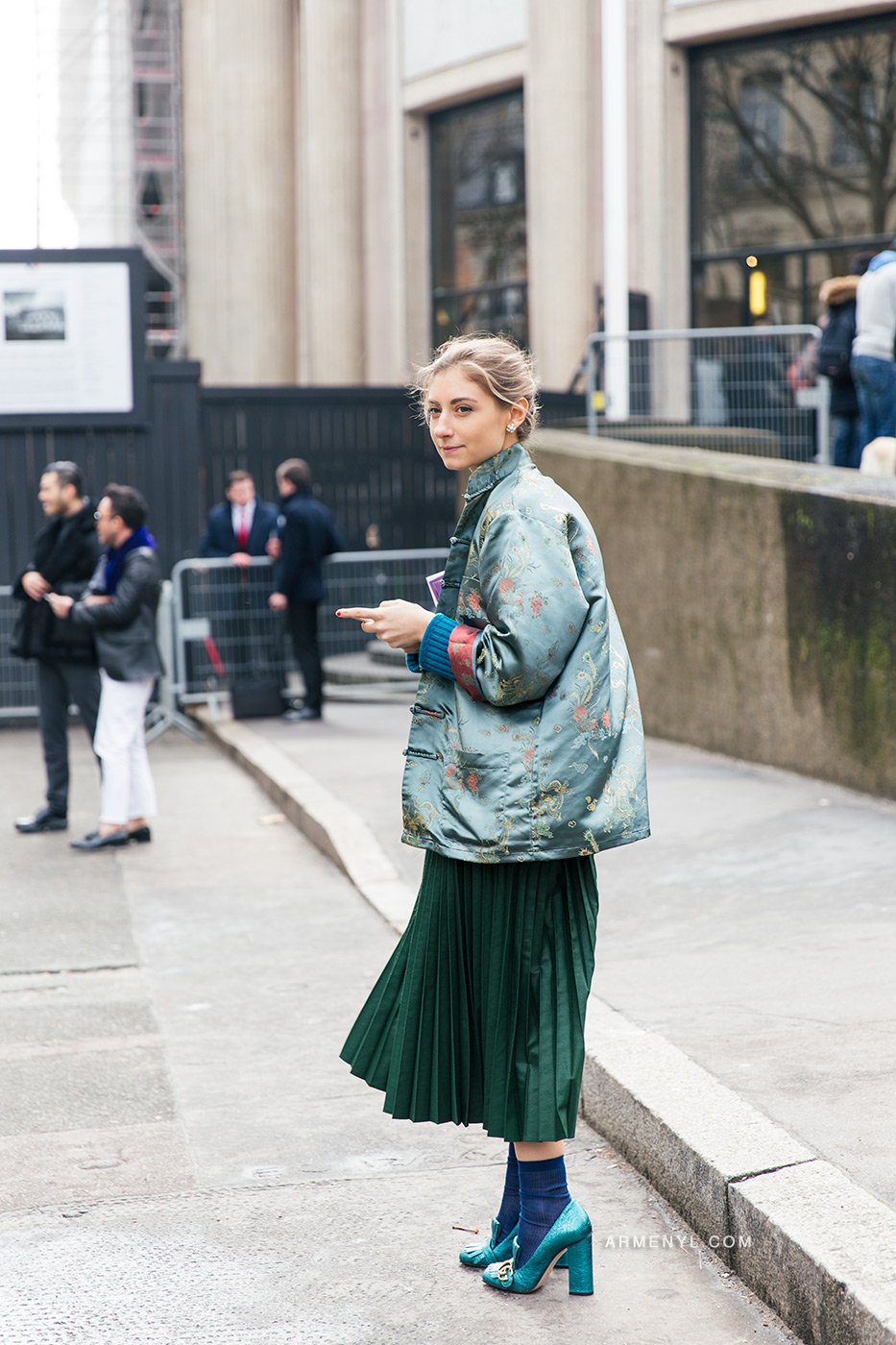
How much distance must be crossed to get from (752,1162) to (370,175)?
19674mm

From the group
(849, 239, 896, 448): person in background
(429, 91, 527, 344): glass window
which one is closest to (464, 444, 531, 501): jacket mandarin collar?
(849, 239, 896, 448): person in background

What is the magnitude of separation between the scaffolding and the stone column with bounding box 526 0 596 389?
8.42m

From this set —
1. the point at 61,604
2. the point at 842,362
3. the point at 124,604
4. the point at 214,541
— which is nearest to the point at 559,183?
the point at 214,541

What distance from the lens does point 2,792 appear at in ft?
31.2

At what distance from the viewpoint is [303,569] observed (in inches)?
441

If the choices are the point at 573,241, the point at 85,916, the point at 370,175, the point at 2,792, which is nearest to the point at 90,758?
the point at 2,792

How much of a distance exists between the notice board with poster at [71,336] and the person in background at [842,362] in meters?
5.37

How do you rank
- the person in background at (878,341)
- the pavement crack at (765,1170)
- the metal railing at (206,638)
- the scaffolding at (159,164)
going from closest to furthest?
the pavement crack at (765,1170) → the person in background at (878,341) → the metal railing at (206,638) → the scaffolding at (159,164)

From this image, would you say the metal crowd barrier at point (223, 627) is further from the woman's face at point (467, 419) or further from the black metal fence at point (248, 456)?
the woman's face at point (467, 419)

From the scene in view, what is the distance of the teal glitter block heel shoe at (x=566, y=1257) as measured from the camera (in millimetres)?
3109

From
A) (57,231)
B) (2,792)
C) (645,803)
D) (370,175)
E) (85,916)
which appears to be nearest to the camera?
(645,803)

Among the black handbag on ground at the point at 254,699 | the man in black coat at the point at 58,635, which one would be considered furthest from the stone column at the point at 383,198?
the man in black coat at the point at 58,635

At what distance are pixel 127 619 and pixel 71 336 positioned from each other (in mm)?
5108

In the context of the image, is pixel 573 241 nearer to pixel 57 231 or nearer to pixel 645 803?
pixel 57 231
